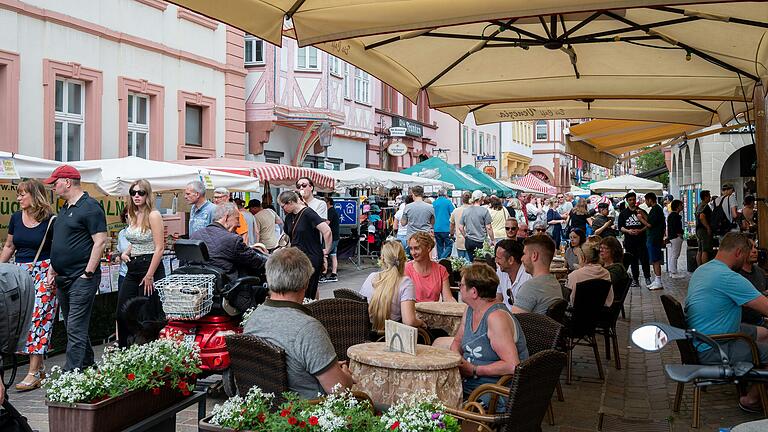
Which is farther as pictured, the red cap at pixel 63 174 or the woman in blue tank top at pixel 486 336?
the red cap at pixel 63 174

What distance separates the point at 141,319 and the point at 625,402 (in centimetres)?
462

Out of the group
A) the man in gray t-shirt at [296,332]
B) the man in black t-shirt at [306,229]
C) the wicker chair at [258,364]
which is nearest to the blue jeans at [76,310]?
the man in black t-shirt at [306,229]

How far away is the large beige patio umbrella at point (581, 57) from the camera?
676cm

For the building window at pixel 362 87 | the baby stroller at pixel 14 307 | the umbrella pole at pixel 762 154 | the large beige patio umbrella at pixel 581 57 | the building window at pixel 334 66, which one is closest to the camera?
the baby stroller at pixel 14 307

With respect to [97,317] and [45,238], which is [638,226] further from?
[45,238]

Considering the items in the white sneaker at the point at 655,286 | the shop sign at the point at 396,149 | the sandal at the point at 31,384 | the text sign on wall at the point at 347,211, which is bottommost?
the sandal at the point at 31,384

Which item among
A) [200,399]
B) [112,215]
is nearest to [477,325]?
[200,399]

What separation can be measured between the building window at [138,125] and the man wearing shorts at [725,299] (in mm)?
13830

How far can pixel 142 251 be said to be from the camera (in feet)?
27.3

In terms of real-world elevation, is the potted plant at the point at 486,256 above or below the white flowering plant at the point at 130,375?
above

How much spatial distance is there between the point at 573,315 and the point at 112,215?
26.7ft

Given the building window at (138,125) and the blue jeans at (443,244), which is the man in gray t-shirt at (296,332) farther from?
the building window at (138,125)

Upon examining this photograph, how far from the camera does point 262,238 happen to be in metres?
14.5

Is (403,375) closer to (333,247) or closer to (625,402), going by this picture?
(625,402)
